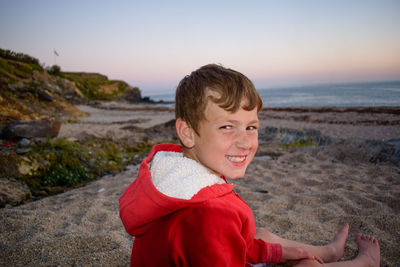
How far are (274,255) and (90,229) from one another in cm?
183

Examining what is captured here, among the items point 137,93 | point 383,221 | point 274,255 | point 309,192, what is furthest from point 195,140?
point 137,93

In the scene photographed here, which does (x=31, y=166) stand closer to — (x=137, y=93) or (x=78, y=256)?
(x=78, y=256)

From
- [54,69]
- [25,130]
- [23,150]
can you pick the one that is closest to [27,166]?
[23,150]

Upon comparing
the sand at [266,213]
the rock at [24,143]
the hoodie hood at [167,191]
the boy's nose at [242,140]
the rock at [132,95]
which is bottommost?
the sand at [266,213]

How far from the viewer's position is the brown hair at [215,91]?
130cm

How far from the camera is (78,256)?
6.72 ft

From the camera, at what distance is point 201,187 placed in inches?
46.3

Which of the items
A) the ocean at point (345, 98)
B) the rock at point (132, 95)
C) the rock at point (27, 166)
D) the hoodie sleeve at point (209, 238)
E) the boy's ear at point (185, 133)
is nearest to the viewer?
the hoodie sleeve at point (209, 238)

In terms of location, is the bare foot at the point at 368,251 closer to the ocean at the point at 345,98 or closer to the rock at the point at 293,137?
the rock at the point at 293,137

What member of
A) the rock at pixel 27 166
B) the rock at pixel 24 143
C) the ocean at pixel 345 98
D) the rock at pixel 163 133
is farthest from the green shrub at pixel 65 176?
the ocean at pixel 345 98

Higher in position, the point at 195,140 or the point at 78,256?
the point at 195,140

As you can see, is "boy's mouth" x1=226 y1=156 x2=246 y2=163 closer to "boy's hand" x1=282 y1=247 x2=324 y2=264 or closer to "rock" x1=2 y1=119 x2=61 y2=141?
"boy's hand" x1=282 y1=247 x2=324 y2=264

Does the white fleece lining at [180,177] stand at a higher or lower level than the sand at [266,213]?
higher

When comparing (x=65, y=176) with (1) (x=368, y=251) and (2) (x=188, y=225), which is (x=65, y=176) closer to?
(2) (x=188, y=225)
